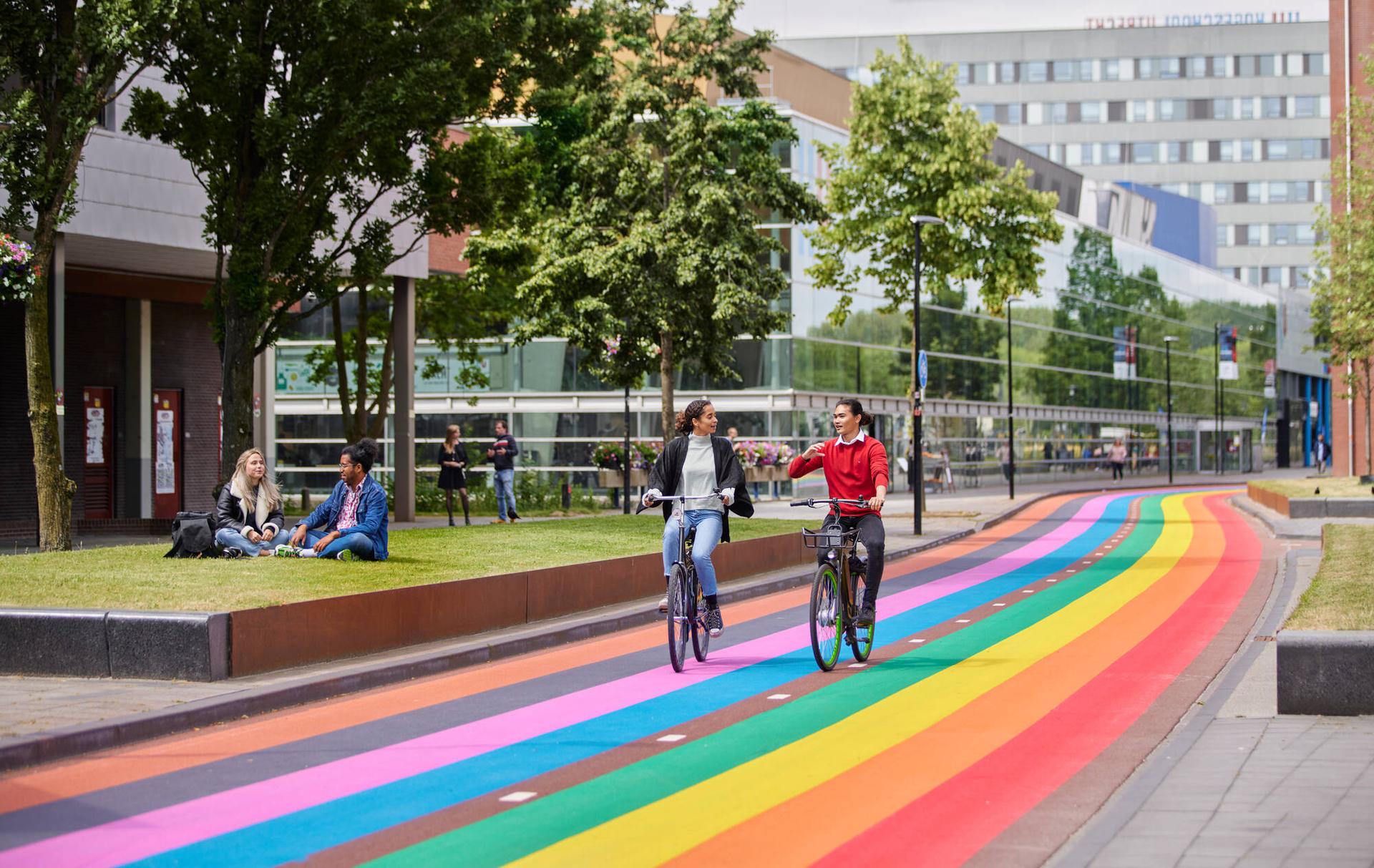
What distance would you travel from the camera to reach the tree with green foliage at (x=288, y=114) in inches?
736

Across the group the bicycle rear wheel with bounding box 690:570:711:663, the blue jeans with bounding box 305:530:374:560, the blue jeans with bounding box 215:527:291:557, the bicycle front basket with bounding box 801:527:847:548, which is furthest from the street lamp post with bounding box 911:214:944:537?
the bicycle front basket with bounding box 801:527:847:548

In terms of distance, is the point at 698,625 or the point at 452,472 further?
the point at 452,472

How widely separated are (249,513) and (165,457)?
16243mm

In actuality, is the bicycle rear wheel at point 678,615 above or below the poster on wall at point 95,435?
below

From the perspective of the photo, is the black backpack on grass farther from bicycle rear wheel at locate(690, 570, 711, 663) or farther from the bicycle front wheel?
the bicycle front wheel

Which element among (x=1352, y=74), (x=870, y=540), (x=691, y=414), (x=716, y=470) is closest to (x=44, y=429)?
(x=691, y=414)

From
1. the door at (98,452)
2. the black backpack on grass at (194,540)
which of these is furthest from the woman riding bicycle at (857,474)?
the door at (98,452)

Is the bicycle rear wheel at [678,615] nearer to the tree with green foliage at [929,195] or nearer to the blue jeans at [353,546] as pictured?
the blue jeans at [353,546]

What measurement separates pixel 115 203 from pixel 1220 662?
17.1 meters

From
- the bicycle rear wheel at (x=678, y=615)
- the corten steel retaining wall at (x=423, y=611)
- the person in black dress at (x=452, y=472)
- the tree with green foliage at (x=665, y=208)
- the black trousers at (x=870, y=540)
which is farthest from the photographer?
the tree with green foliage at (x=665, y=208)

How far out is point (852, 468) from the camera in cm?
1135

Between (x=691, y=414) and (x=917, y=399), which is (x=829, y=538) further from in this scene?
(x=917, y=399)

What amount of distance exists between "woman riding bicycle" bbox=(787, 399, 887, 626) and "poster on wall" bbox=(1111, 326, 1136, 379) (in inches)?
2717

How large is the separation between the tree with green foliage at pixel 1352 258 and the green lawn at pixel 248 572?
25.7 metres
